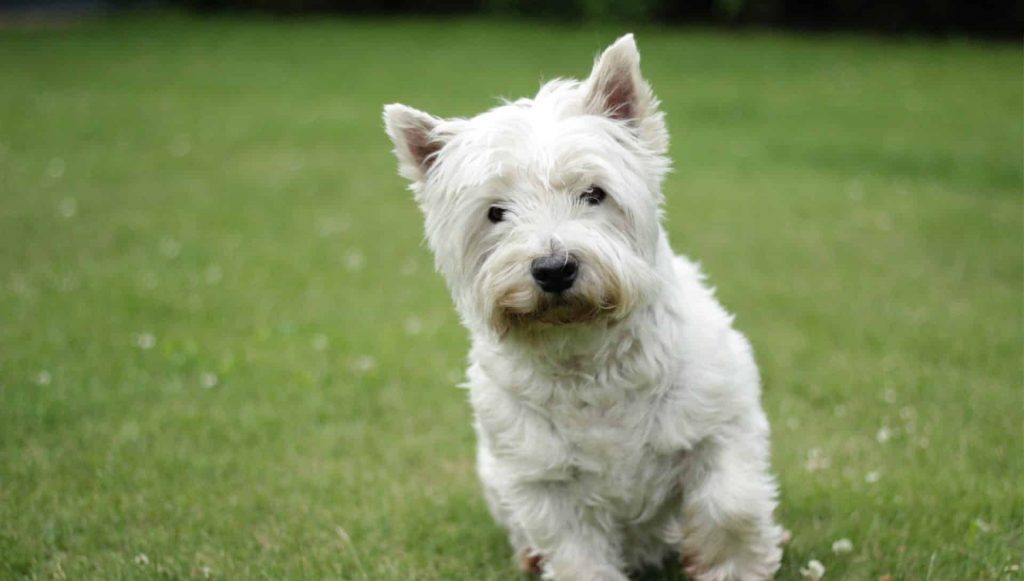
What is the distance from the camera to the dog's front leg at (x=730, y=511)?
4074 mm

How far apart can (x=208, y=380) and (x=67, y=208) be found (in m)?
5.41

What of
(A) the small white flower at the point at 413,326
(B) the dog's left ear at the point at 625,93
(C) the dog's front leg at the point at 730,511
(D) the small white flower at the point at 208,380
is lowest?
(A) the small white flower at the point at 413,326

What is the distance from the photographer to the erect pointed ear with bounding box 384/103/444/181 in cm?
434

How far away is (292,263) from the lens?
982 centimetres

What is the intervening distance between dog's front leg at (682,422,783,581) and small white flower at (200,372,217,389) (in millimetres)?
3683

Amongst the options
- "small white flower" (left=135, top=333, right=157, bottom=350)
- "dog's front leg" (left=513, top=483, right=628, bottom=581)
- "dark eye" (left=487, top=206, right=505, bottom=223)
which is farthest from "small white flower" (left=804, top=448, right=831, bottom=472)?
"small white flower" (left=135, top=333, right=157, bottom=350)

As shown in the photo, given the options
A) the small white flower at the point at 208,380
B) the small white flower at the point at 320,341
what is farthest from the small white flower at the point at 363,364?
the small white flower at the point at 208,380

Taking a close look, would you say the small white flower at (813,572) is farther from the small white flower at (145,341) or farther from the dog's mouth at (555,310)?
the small white flower at (145,341)

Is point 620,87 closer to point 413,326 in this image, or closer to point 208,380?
point 208,380

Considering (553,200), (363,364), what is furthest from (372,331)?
(553,200)

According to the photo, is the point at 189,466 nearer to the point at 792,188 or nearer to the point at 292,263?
the point at 292,263

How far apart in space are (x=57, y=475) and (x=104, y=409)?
3.00ft

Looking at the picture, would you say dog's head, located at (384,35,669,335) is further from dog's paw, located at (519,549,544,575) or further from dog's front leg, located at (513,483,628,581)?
dog's paw, located at (519,549,544,575)

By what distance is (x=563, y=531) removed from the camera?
13.9ft
